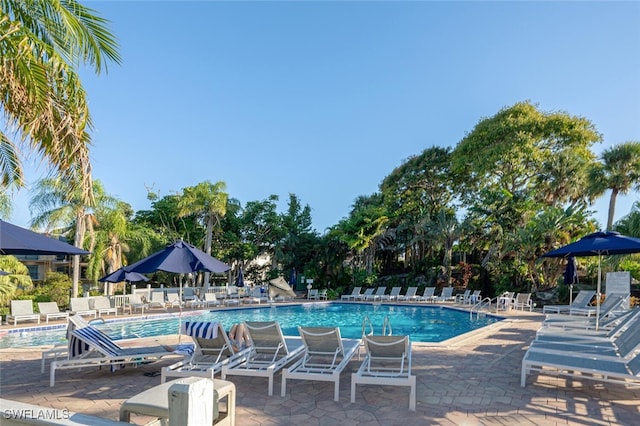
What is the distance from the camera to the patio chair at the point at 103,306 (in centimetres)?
1438

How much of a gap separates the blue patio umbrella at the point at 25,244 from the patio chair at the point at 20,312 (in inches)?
369

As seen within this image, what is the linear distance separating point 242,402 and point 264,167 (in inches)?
1116

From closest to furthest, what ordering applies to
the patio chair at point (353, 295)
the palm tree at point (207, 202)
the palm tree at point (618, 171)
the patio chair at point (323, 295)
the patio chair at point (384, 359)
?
the patio chair at point (384, 359) < the palm tree at point (618, 171) < the patio chair at point (353, 295) < the patio chair at point (323, 295) < the palm tree at point (207, 202)

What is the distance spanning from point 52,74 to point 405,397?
6315 millimetres

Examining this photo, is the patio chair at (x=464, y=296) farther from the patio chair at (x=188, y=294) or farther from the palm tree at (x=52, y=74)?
the palm tree at (x=52, y=74)

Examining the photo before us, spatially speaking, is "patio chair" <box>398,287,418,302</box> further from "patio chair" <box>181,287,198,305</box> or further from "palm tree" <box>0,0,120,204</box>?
"palm tree" <box>0,0,120,204</box>

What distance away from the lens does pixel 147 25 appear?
43.2 feet

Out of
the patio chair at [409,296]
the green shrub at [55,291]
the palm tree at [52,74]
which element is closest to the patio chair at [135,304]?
the green shrub at [55,291]

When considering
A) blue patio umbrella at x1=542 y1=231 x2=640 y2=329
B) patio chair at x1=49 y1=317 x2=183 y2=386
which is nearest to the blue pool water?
patio chair at x1=49 y1=317 x2=183 y2=386

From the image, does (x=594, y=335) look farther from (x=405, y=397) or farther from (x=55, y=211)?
(x=55, y=211)

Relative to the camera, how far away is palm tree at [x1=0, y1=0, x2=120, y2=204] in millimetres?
4871

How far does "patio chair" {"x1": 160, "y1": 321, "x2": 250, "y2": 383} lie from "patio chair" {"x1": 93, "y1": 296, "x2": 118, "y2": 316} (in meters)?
10.6

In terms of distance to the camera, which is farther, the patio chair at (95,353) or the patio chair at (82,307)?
the patio chair at (82,307)

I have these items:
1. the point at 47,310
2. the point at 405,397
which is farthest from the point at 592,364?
the point at 47,310
